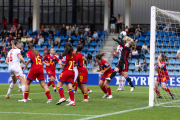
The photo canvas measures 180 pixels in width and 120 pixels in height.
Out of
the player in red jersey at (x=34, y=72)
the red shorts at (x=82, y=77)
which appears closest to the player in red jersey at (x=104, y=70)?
the red shorts at (x=82, y=77)

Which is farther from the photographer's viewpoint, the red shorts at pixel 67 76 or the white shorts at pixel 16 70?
the white shorts at pixel 16 70

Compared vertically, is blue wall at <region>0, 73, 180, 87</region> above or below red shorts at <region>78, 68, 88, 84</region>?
below

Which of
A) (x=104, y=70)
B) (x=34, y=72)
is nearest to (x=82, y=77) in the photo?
(x=34, y=72)

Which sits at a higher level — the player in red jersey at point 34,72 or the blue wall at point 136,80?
the player in red jersey at point 34,72

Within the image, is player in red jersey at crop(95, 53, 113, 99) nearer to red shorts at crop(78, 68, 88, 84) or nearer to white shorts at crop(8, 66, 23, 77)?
red shorts at crop(78, 68, 88, 84)

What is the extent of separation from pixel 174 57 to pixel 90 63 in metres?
6.19

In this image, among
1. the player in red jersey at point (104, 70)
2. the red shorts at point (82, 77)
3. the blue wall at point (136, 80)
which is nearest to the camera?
the red shorts at point (82, 77)

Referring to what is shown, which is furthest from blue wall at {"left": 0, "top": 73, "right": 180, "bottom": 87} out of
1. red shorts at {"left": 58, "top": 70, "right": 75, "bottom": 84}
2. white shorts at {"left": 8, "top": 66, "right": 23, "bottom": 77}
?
red shorts at {"left": 58, "top": 70, "right": 75, "bottom": 84}

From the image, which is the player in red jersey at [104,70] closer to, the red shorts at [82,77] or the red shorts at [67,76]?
the red shorts at [82,77]

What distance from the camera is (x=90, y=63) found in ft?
75.4

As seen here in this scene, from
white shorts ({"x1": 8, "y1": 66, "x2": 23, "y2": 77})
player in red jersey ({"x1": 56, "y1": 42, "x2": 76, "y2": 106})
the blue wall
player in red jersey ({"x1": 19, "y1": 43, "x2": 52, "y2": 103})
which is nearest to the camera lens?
player in red jersey ({"x1": 56, "y1": 42, "x2": 76, "y2": 106})

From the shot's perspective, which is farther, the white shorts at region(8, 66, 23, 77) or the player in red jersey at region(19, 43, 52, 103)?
the white shorts at region(8, 66, 23, 77)

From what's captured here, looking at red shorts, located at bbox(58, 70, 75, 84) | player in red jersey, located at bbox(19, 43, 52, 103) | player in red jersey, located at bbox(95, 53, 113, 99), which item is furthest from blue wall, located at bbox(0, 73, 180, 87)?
red shorts, located at bbox(58, 70, 75, 84)

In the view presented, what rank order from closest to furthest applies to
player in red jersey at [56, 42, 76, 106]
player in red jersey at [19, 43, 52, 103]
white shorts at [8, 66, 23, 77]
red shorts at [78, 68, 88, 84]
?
1. player in red jersey at [56, 42, 76, 106]
2. player in red jersey at [19, 43, 52, 103]
3. red shorts at [78, 68, 88, 84]
4. white shorts at [8, 66, 23, 77]
